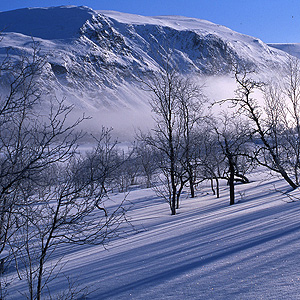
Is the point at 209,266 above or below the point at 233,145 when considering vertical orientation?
below

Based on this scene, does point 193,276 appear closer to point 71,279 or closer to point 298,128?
point 71,279

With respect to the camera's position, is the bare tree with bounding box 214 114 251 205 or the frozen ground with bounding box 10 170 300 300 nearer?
the frozen ground with bounding box 10 170 300 300

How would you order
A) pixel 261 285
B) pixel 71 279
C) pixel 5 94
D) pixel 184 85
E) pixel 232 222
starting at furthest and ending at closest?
pixel 184 85
pixel 232 222
pixel 71 279
pixel 5 94
pixel 261 285

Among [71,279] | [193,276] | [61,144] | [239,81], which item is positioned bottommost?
[71,279]

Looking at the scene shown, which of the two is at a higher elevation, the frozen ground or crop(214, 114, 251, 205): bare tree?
crop(214, 114, 251, 205): bare tree

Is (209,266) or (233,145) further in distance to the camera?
(233,145)

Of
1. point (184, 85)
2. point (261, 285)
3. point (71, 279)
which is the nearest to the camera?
point (261, 285)

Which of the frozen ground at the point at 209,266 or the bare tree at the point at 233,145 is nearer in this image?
the frozen ground at the point at 209,266

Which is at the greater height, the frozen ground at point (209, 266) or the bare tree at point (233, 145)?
the bare tree at point (233, 145)

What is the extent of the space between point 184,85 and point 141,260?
9845 millimetres

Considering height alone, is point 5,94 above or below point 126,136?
below

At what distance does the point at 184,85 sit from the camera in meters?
13.4

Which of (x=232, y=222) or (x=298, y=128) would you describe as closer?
(x=232, y=222)

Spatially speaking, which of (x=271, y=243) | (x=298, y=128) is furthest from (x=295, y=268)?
(x=298, y=128)
